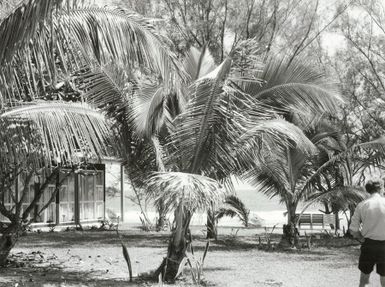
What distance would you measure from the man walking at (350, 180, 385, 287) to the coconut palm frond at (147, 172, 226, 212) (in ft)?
5.92

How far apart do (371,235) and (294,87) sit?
3.55 metres

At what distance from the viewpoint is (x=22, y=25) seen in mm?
5789

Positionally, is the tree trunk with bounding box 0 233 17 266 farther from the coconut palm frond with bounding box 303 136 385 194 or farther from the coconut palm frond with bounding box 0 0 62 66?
the coconut palm frond with bounding box 303 136 385 194

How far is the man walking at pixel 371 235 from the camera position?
7.39m

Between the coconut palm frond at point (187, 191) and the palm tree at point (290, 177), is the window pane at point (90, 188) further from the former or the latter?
the coconut palm frond at point (187, 191)

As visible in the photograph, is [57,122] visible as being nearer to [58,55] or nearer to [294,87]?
[58,55]

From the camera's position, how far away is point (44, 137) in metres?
6.79

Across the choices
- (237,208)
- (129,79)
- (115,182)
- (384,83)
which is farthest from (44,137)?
(115,182)

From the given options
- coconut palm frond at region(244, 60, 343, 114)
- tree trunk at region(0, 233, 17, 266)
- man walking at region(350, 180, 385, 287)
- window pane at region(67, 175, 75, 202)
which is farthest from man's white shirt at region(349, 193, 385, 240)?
window pane at region(67, 175, 75, 202)

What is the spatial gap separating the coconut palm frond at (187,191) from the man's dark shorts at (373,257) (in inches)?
77.5

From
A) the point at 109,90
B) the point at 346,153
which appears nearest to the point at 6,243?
the point at 109,90

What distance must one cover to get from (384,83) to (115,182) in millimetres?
28804

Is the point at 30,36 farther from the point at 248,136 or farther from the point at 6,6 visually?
the point at 248,136

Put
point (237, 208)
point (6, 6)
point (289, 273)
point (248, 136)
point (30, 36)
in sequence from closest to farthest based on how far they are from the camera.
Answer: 1. point (30, 36)
2. point (6, 6)
3. point (248, 136)
4. point (289, 273)
5. point (237, 208)
